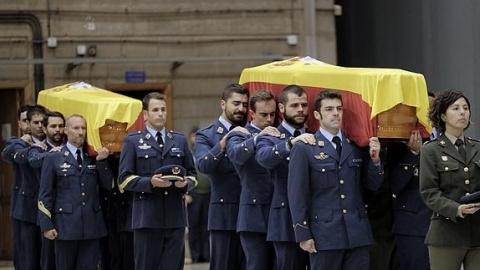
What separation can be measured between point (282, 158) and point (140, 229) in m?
2.11

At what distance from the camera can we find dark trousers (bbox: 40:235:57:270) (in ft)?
37.2

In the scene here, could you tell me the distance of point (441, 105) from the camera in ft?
25.5

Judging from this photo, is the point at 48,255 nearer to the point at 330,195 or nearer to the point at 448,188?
the point at 330,195

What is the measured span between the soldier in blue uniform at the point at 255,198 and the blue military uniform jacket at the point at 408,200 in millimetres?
960

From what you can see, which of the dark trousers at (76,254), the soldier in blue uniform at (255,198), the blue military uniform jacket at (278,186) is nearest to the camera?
the blue military uniform jacket at (278,186)

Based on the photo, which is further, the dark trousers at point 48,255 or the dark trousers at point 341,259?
the dark trousers at point 48,255

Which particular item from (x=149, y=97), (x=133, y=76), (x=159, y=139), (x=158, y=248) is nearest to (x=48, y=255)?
(x=158, y=248)

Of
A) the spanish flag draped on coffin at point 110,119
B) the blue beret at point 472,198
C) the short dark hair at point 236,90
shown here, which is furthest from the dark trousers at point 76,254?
the blue beret at point 472,198

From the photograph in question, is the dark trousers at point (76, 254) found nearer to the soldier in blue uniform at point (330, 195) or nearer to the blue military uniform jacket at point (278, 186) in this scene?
the blue military uniform jacket at point (278, 186)

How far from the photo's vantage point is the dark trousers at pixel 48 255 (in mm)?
11328

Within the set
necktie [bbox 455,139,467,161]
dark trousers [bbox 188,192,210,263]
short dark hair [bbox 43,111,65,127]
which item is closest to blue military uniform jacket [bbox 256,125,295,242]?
necktie [bbox 455,139,467,161]

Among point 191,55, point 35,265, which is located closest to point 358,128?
point 35,265

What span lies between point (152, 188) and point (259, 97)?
4.86 ft

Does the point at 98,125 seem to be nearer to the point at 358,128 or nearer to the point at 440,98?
the point at 358,128
